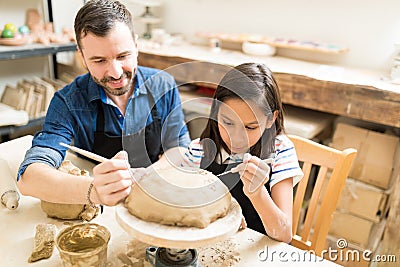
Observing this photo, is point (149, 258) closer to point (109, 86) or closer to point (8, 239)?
point (8, 239)

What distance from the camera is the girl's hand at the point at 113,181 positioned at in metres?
0.80

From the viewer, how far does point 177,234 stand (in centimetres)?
67

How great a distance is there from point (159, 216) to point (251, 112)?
1.46ft

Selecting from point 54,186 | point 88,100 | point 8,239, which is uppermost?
point 88,100

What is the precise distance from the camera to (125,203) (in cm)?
77

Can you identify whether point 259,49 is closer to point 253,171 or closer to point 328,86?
point 328,86

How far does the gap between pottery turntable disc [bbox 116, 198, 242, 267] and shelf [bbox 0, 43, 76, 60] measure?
70.4 inches

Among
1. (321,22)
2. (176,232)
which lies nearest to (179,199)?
(176,232)

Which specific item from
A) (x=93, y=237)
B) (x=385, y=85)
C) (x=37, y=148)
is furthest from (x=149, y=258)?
(x=385, y=85)

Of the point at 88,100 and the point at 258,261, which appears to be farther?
the point at 88,100

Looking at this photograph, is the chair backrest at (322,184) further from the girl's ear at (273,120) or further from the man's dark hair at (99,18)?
the man's dark hair at (99,18)

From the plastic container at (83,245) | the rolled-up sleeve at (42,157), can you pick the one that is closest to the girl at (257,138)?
the plastic container at (83,245)

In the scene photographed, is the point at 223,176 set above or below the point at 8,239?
above

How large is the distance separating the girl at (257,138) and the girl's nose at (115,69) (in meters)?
0.33
